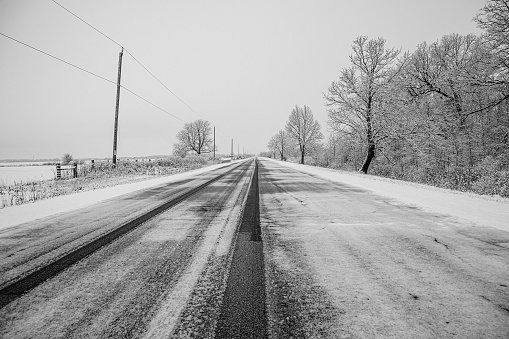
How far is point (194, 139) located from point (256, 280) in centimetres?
6892

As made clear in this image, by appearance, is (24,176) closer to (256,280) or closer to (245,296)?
(256,280)

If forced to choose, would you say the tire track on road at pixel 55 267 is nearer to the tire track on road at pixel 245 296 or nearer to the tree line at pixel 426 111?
the tire track on road at pixel 245 296

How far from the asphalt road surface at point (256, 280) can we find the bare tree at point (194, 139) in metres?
65.3

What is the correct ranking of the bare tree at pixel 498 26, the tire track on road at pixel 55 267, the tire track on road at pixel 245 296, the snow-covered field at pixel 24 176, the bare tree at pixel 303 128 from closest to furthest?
the tire track on road at pixel 245 296 < the tire track on road at pixel 55 267 < the bare tree at pixel 498 26 < the snow-covered field at pixel 24 176 < the bare tree at pixel 303 128

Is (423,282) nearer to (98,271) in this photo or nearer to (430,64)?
(98,271)

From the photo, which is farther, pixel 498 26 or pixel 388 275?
pixel 498 26

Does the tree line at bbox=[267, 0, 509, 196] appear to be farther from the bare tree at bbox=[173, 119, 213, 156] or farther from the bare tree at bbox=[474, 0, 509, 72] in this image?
the bare tree at bbox=[173, 119, 213, 156]

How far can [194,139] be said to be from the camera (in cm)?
6825

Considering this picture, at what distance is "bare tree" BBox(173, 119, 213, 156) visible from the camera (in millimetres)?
67312

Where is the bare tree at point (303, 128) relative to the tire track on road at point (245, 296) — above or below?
above

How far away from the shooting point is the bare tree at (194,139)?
67312 millimetres

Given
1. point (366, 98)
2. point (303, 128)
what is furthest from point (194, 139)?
point (366, 98)

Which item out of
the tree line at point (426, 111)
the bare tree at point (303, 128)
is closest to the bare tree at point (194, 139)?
the bare tree at point (303, 128)

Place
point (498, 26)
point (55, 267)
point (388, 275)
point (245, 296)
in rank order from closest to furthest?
1. point (245, 296)
2. point (388, 275)
3. point (55, 267)
4. point (498, 26)
